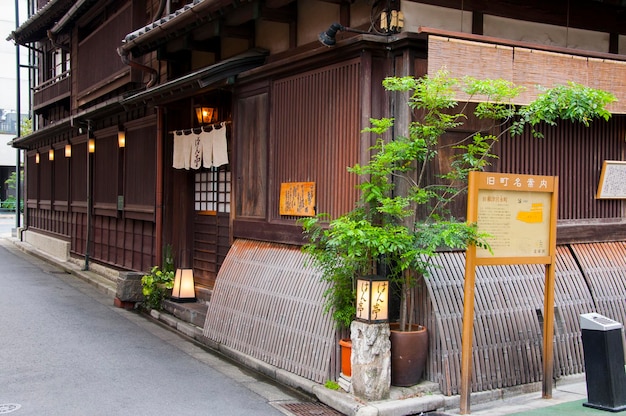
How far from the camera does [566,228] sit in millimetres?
10664

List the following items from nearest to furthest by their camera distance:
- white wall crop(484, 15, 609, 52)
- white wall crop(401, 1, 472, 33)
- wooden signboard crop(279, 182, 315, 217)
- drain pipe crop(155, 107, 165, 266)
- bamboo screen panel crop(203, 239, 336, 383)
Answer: white wall crop(401, 1, 472, 33) < bamboo screen panel crop(203, 239, 336, 383) < white wall crop(484, 15, 609, 52) < wooden signboard crop(279, 182, 315, 217) < drain pipe crop(155, 107, 165, 266)

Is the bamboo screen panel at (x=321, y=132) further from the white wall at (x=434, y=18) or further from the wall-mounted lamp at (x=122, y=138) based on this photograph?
the wall-mounted lamp at (x=122, y=138)

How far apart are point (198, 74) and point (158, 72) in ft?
16.7

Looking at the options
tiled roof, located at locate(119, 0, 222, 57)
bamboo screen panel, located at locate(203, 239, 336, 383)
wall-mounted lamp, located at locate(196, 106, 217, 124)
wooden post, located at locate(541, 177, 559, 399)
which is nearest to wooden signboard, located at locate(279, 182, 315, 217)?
bamboo screen panel, located at locate(203, 239, 336, 383)

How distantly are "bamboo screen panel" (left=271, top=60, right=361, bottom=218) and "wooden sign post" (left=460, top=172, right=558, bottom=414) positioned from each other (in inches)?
76.6

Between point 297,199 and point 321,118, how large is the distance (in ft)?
4.68

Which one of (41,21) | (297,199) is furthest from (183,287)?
(41,21)

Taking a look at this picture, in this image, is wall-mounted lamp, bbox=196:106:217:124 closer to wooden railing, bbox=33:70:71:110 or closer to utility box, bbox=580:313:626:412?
utility box, bbox=580:313:626:412

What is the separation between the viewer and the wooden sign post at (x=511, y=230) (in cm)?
802

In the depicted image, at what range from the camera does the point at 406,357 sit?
831 centimetres

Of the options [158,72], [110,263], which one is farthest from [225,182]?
[110,263]

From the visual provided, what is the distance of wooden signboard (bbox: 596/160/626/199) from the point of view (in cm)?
1112

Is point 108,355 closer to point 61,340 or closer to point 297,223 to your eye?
point 61,340

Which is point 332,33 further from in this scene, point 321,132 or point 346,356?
point 346,356
